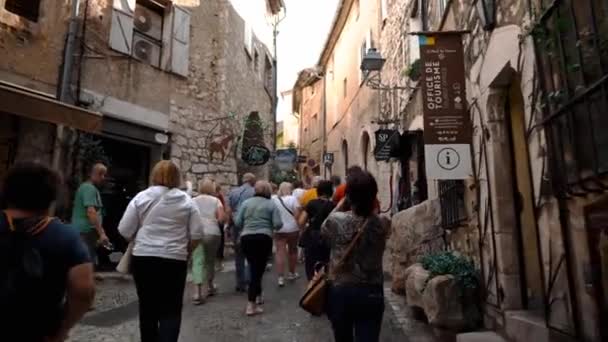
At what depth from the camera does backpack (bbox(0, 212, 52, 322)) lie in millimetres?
1544

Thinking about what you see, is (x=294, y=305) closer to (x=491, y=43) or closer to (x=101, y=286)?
(x=101, y=286)

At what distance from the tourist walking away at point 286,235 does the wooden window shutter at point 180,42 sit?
14.8ft

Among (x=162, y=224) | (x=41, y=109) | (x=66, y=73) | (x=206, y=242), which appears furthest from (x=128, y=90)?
(x=162, y=224)

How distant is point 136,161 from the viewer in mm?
9820

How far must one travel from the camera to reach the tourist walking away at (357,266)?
2652 mm

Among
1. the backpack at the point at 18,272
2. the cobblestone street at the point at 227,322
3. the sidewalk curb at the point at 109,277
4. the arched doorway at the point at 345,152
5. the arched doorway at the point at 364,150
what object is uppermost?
the arched doorway at the point at 345,152

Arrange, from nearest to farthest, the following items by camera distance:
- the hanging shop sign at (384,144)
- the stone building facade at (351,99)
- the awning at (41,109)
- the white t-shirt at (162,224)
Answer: the white t-shirt at (162,224)
the awning at (41,109)
the hanging shop sign at (384,144)
the stone building facade at (351,99)

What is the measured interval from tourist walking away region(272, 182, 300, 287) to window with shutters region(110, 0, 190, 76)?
4582 millimetres

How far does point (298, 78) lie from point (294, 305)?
19513mm

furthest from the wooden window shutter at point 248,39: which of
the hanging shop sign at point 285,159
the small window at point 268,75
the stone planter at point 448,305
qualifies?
the stone planter at point 448,305

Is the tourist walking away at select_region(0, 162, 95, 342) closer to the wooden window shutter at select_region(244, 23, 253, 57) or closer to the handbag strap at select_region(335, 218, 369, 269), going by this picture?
the handbag strap at select_region(335, 218, 369, 269)

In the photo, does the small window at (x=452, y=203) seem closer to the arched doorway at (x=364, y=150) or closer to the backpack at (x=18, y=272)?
the backpack at (x=18, y=272)

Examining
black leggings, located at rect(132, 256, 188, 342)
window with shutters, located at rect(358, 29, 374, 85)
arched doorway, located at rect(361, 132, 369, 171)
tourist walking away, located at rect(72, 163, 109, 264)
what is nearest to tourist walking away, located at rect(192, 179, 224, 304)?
tourist walking away, located at rect(72, 163, 109, 264)

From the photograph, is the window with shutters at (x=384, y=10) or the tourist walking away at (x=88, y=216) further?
the window with shutters at (x=384, y=10)
